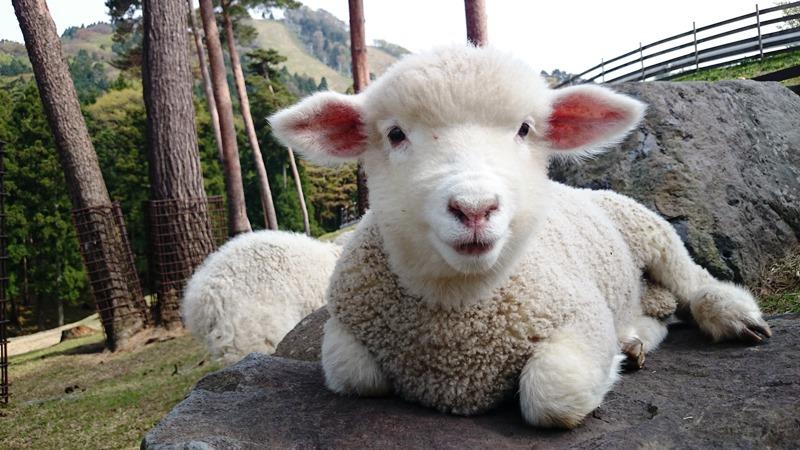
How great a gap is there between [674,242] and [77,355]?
9201mm

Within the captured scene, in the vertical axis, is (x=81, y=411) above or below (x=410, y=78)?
below

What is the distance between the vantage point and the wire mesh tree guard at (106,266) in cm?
980

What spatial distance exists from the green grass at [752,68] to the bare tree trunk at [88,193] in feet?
46.7

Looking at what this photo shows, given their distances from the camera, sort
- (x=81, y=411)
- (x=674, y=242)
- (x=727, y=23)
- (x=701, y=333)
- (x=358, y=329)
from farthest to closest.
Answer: (x=727, y=23)
(x=81, y=411)
(x=674, y=242)
(x=701, y=333)
(x=358, y=329)

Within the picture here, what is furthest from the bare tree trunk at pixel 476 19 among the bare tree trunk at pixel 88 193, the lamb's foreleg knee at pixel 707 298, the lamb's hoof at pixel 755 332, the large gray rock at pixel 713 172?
the bare tree trunk at pixel 88 193

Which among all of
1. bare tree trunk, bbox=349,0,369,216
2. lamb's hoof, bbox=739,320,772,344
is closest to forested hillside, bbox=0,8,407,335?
bare tree trunk, bbox=349,0,369,216

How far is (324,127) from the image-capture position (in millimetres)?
2758

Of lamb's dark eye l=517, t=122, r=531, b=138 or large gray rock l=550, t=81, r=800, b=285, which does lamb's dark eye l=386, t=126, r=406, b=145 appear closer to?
lamb's dark eye l=517, t=122, r=531, b=138

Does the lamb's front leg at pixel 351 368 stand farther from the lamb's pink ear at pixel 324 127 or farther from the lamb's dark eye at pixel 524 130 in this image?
the lamb's dark eye at pixel 524 130

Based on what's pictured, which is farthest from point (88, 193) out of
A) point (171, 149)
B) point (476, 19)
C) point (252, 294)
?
point (476, 19)

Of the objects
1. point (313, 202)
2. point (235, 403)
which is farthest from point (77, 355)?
point (313, 202)

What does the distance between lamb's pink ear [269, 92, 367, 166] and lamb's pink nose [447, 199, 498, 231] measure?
2.74 ft

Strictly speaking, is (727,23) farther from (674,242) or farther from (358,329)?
(358,329)

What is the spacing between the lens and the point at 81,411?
6203mm
